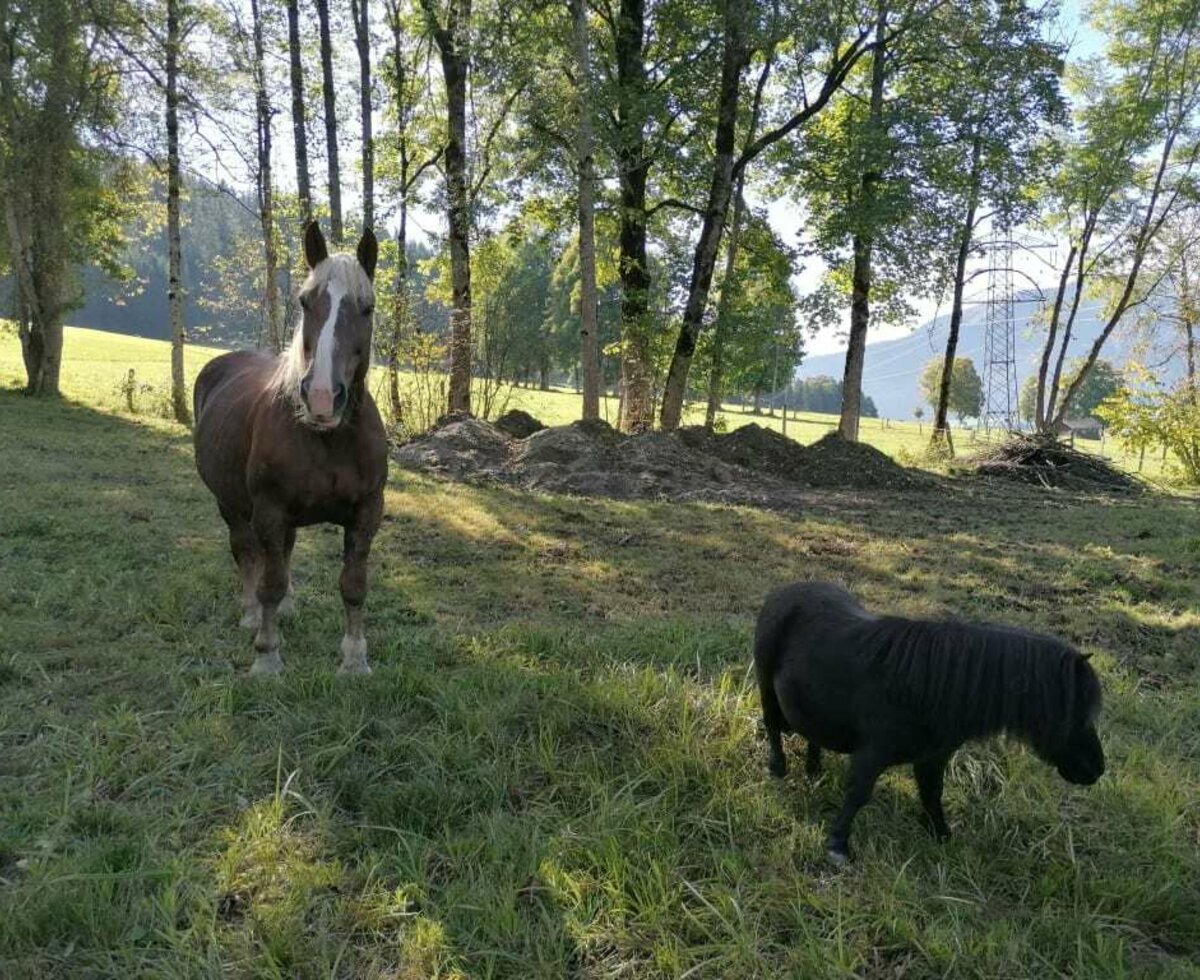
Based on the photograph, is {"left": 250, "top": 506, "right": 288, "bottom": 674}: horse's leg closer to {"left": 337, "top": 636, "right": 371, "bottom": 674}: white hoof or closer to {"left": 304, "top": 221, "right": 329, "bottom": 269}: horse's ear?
{"left": 337, "top": 636, "right": 371, "bottom": 674}: white hoof

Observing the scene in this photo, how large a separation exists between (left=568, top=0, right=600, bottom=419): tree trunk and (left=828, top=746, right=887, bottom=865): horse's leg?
39.9 feet

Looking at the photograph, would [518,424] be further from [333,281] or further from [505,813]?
[505,813]

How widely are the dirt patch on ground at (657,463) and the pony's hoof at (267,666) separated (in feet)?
25.2

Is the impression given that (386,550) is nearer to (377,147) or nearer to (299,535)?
(299,535)

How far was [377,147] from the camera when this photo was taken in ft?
61.1

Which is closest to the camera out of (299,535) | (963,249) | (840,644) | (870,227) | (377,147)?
(840,644)

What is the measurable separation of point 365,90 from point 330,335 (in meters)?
16.3

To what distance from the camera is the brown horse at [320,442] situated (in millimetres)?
3736

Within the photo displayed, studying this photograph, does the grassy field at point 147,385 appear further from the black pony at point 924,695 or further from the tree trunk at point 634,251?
the black pony at point 924,695

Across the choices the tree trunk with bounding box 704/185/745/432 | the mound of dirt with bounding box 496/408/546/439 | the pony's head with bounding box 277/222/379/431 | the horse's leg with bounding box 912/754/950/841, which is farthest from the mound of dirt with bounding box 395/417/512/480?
the horse's leg with bounding box 912/754/950/841

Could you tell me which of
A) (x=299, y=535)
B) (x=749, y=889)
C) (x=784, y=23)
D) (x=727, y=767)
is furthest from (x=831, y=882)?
(x=784, y=23)

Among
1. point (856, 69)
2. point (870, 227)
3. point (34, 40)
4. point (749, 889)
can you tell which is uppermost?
point (856, 69)

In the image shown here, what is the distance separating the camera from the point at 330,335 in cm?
367

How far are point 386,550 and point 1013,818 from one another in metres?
Answer: 5.99
